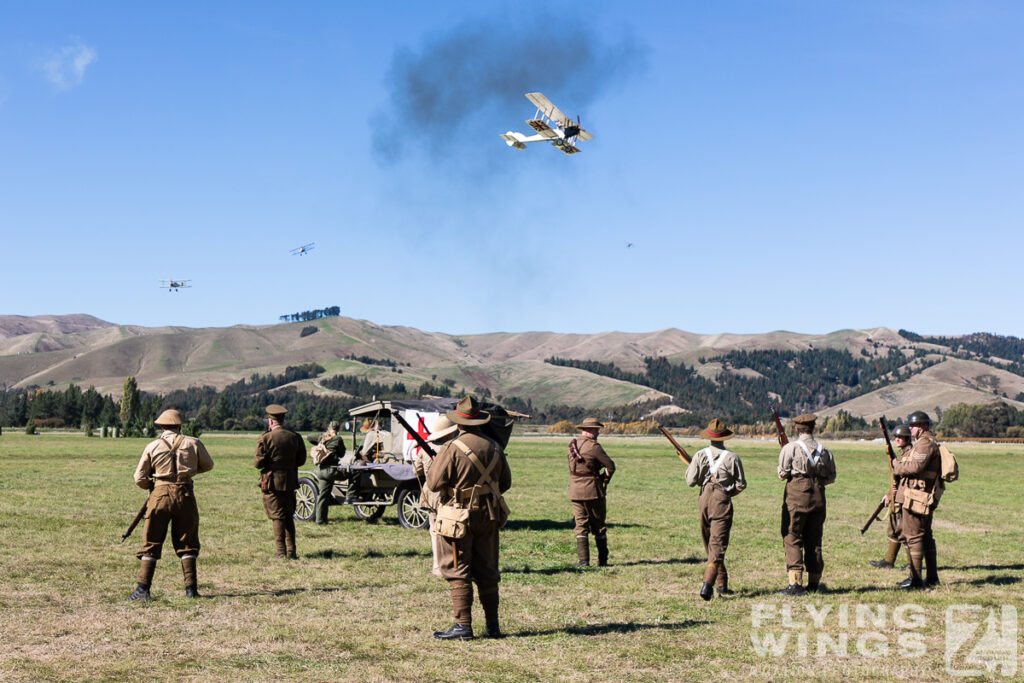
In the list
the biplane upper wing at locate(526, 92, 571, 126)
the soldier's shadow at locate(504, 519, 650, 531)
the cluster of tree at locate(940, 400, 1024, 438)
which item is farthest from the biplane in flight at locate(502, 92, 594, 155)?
the cluster of tree at locate(940, 400, 1024, 438)

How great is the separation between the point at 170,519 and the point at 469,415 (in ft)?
14.3

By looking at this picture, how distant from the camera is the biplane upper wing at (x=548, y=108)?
42.6 metres

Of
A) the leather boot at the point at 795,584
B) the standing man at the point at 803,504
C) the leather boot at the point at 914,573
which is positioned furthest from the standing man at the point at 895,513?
the leather boot at the point at 795,584

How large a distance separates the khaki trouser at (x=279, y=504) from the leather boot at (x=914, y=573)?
902 centimetres

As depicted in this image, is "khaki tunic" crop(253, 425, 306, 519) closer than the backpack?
No

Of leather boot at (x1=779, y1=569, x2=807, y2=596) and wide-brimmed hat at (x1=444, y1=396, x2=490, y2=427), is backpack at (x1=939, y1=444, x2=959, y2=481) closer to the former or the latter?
leather boot at (x1=779, y1=569, x2=807, y2=596)

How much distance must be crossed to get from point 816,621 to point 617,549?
19.4 feet

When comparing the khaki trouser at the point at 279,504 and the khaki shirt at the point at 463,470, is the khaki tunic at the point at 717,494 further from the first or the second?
the khaki trouser at the point at 279,504

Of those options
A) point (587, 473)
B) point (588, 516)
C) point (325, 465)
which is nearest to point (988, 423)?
point (325, 465)

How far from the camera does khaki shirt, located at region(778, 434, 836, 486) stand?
11.4 metres

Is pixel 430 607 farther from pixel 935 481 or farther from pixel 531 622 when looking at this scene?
pixel 935 481

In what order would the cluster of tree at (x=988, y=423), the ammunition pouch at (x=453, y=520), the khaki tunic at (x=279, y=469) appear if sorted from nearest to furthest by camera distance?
1. the ammunition pouch at (x=453, y=520)
2. the khaki tunic at (x=279, y=469)
3. the cluster of tree at (x=988, y=423)

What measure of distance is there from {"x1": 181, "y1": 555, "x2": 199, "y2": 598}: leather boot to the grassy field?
226 millimetres

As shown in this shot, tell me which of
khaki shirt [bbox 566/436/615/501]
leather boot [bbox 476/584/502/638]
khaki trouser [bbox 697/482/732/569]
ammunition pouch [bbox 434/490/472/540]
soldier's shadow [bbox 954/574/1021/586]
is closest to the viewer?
ammunition pouch [bbox 434/490/472/540]
